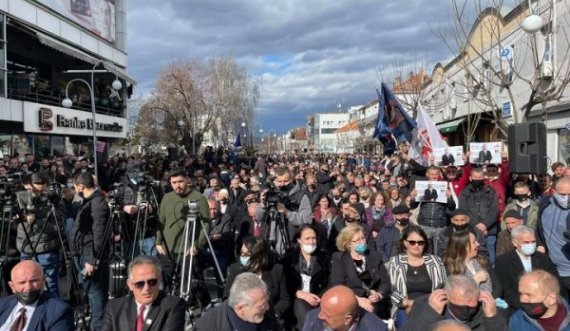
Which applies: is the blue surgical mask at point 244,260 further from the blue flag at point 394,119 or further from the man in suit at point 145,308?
the blue flag at point 394,119

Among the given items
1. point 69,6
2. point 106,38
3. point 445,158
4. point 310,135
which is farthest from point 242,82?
point 310,135

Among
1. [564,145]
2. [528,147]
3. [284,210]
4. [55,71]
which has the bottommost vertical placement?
[284,210]

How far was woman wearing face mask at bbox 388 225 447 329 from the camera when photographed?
5.30 m

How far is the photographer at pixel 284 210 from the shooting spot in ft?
21.9

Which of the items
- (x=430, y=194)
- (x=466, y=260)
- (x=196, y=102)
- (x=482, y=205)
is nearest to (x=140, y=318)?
(x=466, y=260)

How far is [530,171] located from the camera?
7.84 meters

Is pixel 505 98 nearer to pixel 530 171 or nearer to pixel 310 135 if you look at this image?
pixel 530 171

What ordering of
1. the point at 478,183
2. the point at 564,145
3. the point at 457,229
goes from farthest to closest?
the point at 564,145, the point at 478,183, the point at 457,229

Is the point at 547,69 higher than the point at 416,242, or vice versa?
the point at 547,69

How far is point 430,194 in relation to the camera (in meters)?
7.74

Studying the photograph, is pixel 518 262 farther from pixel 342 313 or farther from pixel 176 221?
pixel 176 221

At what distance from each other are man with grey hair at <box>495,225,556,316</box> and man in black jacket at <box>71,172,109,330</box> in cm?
446

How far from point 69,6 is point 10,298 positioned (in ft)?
90.7

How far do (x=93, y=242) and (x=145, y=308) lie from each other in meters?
Answer: 2.66
